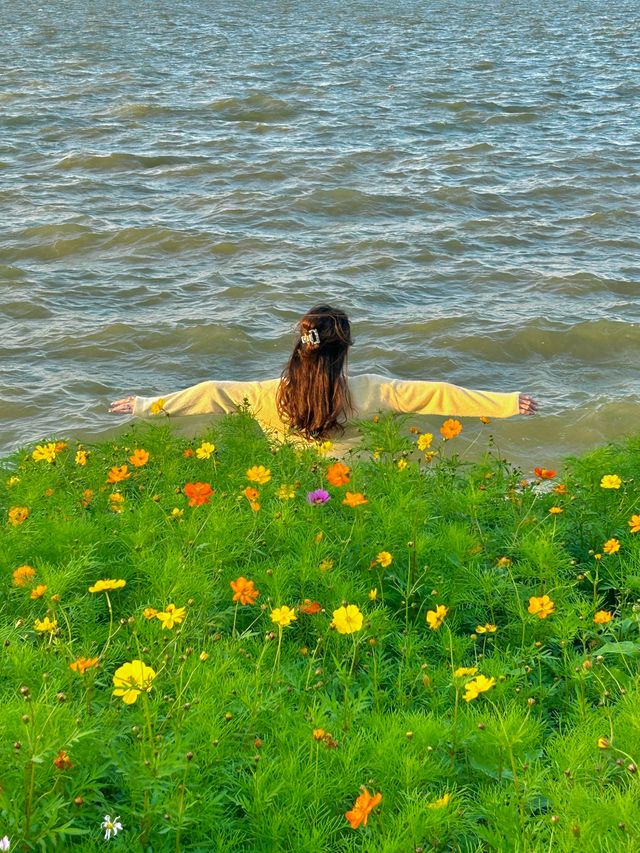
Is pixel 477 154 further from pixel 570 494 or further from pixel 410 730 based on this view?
pixel 410 730

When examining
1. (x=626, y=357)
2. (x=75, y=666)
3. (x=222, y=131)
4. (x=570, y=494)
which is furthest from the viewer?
(x=222, y=131)

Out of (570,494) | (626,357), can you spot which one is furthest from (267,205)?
(570,494)

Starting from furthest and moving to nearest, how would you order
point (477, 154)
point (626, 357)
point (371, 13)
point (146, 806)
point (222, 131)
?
point (371, 13), point (222, 131), point (477, 154), point (626, 357), point (146, 806)

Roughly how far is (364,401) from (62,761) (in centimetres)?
321

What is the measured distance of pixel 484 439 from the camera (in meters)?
7.44

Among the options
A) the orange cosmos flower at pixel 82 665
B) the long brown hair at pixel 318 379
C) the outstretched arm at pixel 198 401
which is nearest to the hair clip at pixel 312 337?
the long brown hair at pixel 318 379

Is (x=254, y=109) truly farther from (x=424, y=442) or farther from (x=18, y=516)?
(x=18, y=516)

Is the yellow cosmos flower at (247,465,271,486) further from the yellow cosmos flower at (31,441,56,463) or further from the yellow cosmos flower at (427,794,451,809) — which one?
the yellow cosmos flower at (427,794,451,809)

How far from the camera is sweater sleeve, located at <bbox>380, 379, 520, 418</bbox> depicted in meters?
5.25

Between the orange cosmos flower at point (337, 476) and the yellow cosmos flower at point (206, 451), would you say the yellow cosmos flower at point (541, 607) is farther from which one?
the yellow cosmos flower at point (206, 451)

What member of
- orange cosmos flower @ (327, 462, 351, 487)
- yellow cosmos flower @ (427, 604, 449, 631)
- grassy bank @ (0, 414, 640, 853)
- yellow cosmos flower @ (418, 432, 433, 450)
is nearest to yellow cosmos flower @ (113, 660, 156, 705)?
grassy bank @ (0, 414, 640, 853)

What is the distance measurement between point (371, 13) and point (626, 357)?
955 inches

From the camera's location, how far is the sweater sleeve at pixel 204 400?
5.44 metres

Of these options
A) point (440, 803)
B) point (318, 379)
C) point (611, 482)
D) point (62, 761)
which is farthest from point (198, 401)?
point (440, 803)
